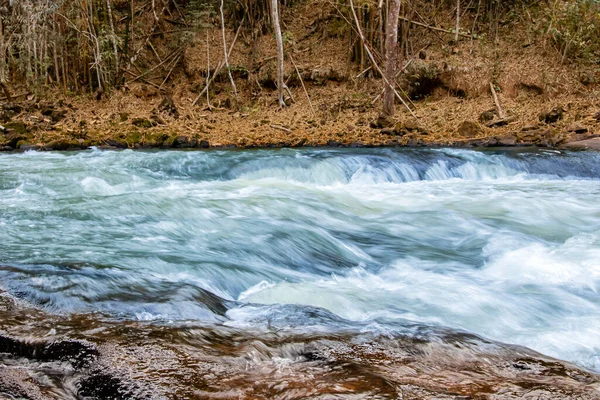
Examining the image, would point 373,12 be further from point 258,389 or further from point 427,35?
point 258,389

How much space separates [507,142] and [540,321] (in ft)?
29.8

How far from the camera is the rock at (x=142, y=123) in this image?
15742 mm

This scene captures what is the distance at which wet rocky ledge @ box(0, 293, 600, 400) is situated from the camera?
2330mm

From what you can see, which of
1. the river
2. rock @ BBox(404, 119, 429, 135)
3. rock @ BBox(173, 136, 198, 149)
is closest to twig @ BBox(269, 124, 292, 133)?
rock @ BBox(173, 136, 198, 149)

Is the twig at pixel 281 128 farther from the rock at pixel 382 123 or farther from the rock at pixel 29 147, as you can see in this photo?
the rock at pixel 29 147

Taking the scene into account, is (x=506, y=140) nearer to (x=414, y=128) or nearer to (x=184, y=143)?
(x=414, y=128)

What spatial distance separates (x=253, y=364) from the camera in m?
2.66

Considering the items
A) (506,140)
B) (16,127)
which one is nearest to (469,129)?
(506,140)

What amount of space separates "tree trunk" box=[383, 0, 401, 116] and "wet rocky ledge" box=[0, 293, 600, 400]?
12.9 m

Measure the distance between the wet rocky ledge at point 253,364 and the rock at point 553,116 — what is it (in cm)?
1225

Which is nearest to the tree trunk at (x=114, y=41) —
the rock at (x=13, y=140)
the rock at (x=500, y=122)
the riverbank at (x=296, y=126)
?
the riverbank at (x=296, y=126)

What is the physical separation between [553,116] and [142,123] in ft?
34.1

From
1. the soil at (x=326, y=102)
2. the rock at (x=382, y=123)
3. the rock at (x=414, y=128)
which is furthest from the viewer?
the rock at (x=382, y=123)

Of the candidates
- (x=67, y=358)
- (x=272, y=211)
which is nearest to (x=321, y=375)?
(x=67, y=358)
